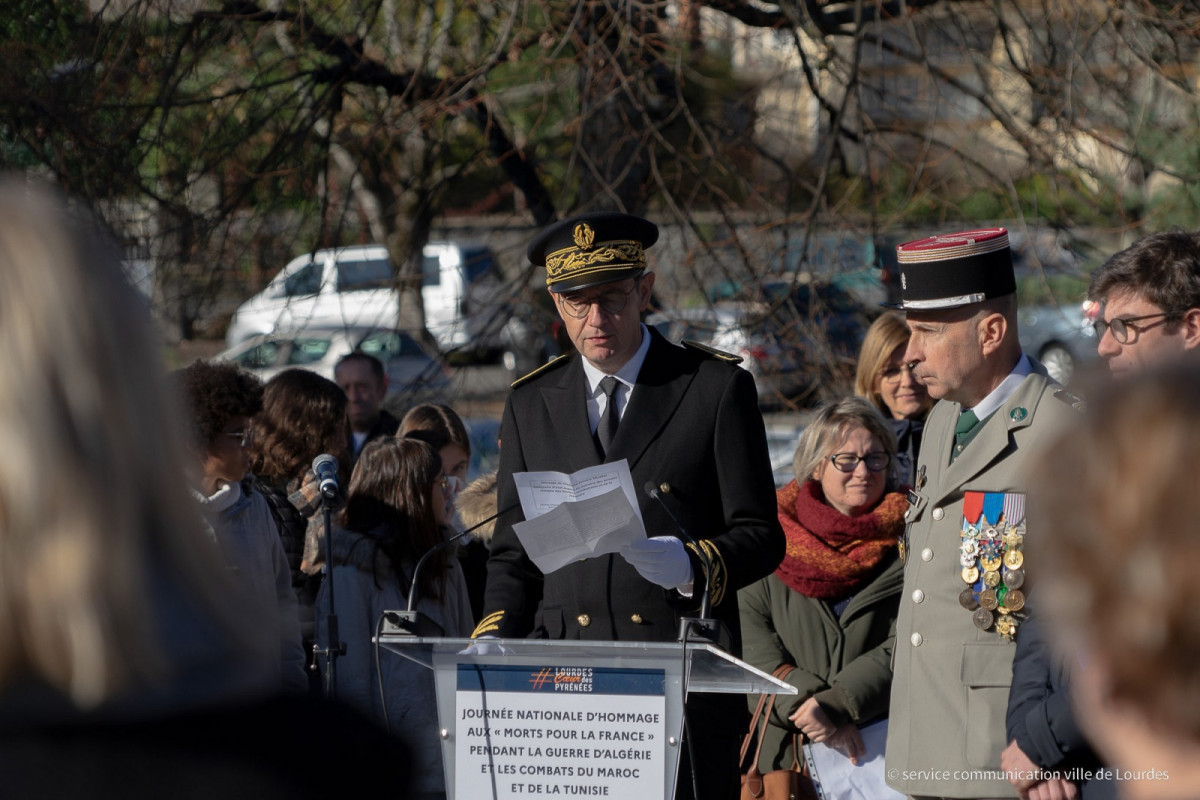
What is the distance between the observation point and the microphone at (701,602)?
261 centimetres

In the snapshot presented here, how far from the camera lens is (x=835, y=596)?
4.20 meters

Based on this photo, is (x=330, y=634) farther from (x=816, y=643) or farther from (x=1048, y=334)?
(x=1048, y=334)

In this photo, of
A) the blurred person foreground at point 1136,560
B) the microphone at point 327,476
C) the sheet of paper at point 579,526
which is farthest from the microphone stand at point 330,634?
the blurred person foreground at point 1136,560

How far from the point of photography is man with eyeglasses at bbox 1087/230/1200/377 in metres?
3.10

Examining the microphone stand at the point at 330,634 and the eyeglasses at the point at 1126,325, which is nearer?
the eyeglasses at the point at 1126,325

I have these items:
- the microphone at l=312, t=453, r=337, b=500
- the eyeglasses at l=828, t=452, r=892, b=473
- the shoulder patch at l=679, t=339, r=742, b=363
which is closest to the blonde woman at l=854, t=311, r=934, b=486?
the eyeglasses at l=828, t=452, r=892, b=473

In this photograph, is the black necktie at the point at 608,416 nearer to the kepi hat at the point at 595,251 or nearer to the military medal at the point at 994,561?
the kepi hat at the point at 595,251

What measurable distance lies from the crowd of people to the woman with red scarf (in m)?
0.01

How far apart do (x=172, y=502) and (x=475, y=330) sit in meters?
6.41

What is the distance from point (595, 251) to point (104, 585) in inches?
89.1

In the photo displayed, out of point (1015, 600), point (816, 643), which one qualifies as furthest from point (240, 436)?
point (1015, 600)

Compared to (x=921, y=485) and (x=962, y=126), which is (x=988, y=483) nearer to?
(x=921, y=485)

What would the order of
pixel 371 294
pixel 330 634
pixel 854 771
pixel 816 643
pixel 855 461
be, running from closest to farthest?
1. pixel 330 634
2. pixel 854 771
3. pixel 816 643
4. pixel 855 461
5. pixel 371 294

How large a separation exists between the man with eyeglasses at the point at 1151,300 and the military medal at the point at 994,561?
1.43 ft
